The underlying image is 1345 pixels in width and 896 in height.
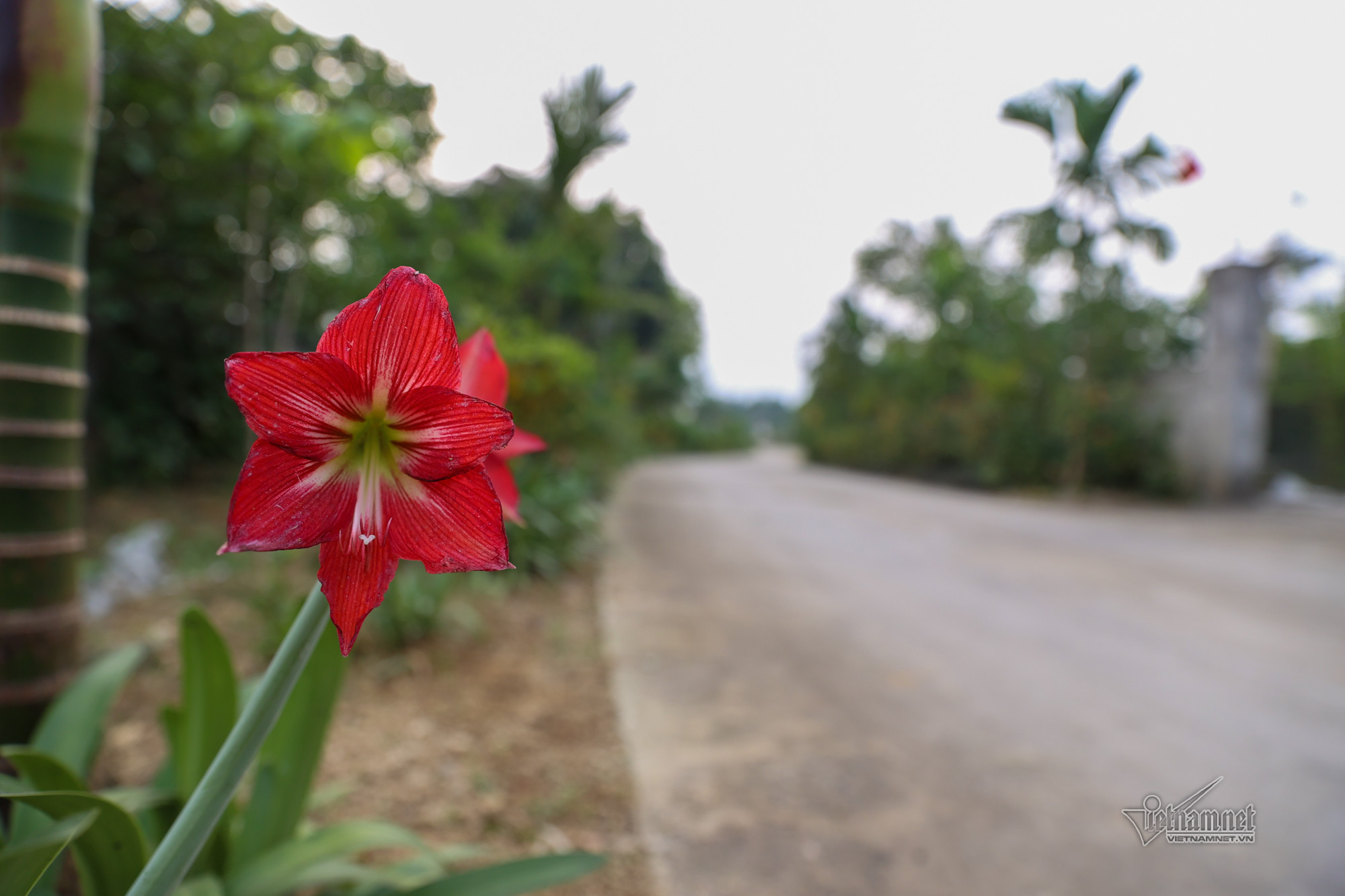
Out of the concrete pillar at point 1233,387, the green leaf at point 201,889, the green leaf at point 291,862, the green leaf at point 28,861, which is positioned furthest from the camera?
the concrete pillar at point 1233,387

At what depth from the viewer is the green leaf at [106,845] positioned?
2.54 ft

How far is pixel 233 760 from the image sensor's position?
52 cm

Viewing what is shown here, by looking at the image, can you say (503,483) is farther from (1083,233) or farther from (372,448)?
(1083,233)

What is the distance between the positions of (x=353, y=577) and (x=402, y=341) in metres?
0.15

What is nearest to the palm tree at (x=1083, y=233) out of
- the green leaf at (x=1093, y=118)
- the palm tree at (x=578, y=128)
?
the green leaf at (x=1093, y=118)

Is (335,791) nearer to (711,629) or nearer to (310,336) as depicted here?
(711,629)

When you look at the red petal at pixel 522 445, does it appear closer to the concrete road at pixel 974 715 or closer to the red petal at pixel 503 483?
the red petal at pixel 503 483

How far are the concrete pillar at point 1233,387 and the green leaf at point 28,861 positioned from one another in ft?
43.5

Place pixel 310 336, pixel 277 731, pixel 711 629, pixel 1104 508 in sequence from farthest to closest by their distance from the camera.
→ pixel 1104 508
pixel 310 336
pixel 711 629
pixel 277 731

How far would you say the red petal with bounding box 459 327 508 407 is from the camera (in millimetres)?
602

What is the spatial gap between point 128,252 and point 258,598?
14.8ft

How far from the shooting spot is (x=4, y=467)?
38.9 inches

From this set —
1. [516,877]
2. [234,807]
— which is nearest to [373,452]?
[516,877]

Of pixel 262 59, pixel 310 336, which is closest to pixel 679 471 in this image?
pixel 310 336
